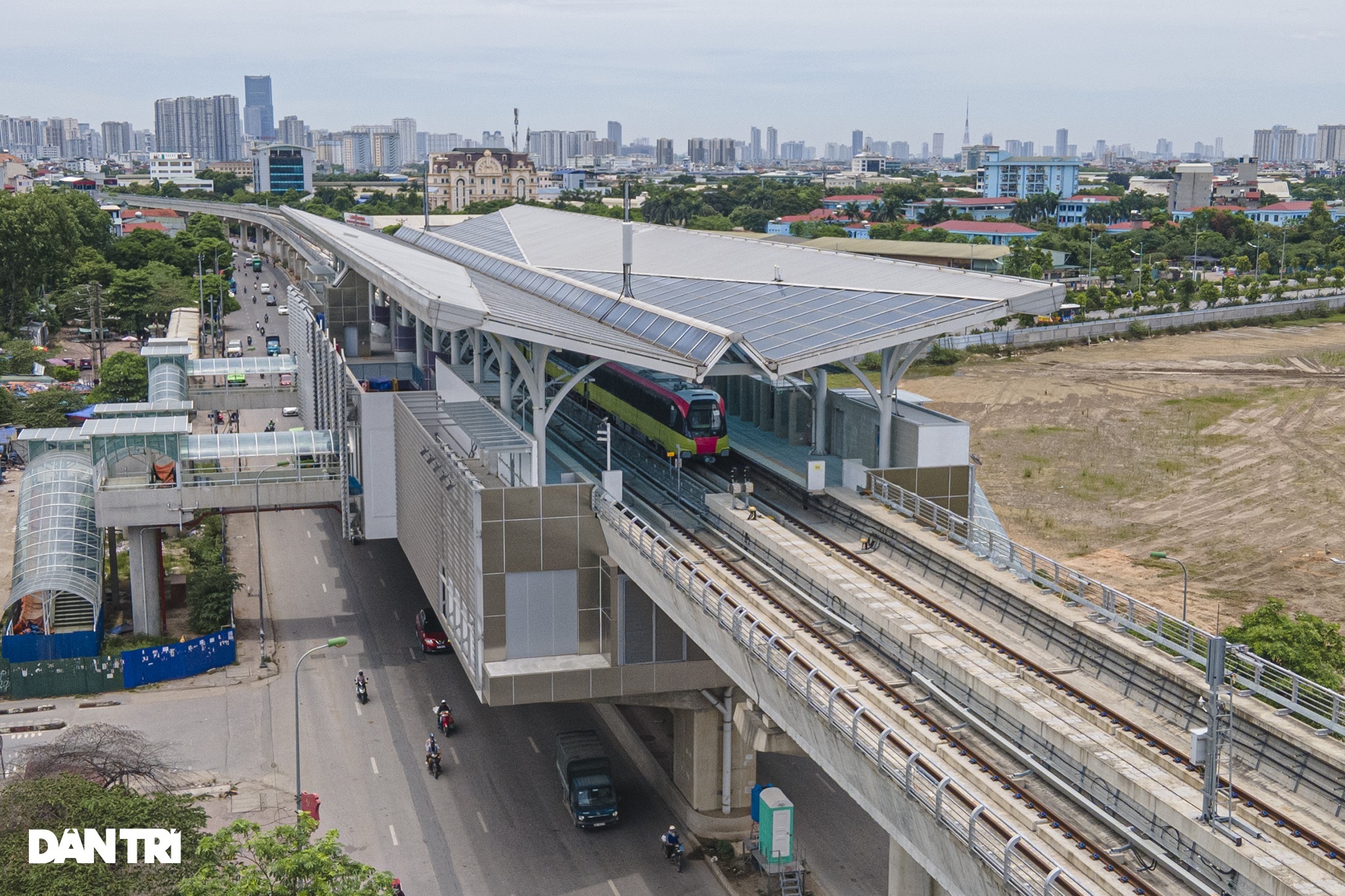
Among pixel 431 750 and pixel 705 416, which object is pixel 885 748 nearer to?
pixel 431 750

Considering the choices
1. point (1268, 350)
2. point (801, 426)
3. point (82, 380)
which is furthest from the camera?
point (1268, 350)

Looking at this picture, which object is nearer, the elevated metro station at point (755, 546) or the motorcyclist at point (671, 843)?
the elevated metro station at point (755, 546)

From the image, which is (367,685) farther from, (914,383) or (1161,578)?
(914,383)

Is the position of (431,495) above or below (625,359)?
below

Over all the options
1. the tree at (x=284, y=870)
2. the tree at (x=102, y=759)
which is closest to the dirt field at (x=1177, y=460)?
the tree at (x=284, y=870)

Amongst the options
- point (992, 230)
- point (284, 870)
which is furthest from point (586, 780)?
point (992, 230)

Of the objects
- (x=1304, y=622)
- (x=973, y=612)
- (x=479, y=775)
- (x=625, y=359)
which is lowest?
(x=479, y=775)

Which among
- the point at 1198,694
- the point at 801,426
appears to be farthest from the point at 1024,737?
the point at 801,426

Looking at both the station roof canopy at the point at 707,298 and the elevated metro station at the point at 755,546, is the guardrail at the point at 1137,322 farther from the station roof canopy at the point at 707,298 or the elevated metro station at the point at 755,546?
the elevated metro station at the point at 755,546
